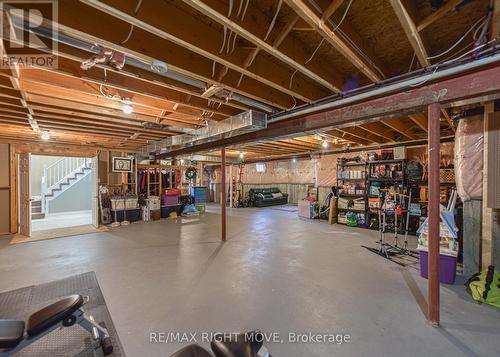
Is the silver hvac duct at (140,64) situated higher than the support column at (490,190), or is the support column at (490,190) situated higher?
the silver hvac duct at (140,64)

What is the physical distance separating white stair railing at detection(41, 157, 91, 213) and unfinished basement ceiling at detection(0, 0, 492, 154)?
637 cm

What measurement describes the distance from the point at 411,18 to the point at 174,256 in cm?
415

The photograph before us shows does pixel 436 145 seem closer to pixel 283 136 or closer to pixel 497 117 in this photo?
pixel 497 117

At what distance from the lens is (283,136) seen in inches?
140

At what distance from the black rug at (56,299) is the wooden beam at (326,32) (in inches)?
112

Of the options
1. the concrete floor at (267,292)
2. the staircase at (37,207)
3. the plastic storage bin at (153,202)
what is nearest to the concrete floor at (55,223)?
the staircase at (37,207)

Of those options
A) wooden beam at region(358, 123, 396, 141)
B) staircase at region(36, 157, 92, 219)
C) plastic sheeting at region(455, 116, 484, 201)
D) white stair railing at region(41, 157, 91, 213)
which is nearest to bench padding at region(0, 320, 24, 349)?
plastic sheeting at region(455, 116, 484, 201)

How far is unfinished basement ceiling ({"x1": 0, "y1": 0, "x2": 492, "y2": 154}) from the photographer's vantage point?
5.05ft

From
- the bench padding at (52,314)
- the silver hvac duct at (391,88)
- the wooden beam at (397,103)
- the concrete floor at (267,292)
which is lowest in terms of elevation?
the concrete floor at (267,292)

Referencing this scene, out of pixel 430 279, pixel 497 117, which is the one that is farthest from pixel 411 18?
pixel 430 279

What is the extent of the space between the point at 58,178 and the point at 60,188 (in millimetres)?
514

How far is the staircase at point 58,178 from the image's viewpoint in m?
8.04

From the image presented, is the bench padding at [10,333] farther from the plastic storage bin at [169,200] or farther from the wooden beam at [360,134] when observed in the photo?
the plastic storage bin at [169,200]

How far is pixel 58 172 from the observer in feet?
29.1
